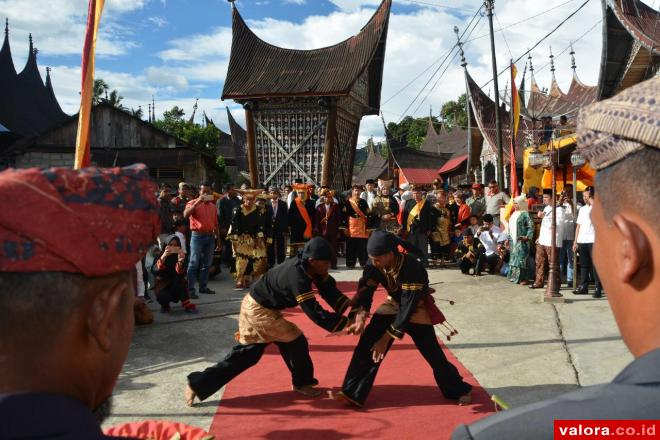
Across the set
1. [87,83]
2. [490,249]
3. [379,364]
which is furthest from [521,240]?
[87,83]

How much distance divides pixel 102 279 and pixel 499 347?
5392mm

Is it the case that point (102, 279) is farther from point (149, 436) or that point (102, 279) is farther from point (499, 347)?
point (499, 347)

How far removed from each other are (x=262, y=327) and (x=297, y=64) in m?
11.1

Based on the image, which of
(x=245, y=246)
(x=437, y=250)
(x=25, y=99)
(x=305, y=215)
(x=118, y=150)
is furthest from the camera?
(x=25, y=99)

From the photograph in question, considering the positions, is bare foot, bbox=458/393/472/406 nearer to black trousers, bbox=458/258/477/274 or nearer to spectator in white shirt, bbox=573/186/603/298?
spectator in white shirt, bbox=573/186/603/298

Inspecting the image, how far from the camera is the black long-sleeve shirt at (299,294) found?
412 cm

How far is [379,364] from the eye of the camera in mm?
4289

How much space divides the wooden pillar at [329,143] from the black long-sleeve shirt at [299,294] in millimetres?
9102

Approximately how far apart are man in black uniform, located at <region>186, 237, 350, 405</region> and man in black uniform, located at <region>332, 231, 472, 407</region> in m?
0.28

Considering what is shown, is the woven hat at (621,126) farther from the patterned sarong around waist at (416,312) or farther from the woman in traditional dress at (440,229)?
the woman in traditional dress at (440,229)

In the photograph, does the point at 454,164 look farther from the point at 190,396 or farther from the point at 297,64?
the point at 190,396

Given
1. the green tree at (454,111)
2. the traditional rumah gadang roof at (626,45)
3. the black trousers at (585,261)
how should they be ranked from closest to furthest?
the black trousers at (585,261), the traditional rumah gadang roof at (626,45), the green tree at (454,111)

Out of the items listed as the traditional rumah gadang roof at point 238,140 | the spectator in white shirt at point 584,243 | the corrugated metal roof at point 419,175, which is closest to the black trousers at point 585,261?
the spectator in white shirt at point 584,243

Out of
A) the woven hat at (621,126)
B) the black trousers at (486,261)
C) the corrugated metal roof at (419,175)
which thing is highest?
the corrugated metal roof at (419,175)
